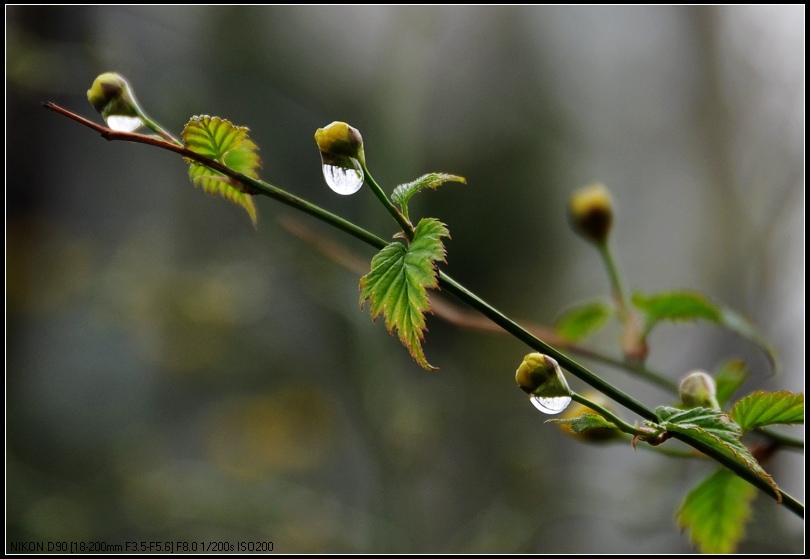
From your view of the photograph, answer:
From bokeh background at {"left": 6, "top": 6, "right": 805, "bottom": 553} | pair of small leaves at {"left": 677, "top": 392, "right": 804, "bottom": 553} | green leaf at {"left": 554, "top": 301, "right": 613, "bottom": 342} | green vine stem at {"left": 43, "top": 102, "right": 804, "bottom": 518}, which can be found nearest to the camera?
green vine stem at {"left": 43, "top": 102, "right": 804, "bottom": 518}

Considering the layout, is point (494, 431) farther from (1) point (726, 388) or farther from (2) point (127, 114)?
(2) point (127, 114)

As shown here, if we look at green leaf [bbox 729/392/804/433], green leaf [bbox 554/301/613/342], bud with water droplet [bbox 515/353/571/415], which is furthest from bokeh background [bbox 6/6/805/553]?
bud with water droplet [bbox 515/353/571/415]

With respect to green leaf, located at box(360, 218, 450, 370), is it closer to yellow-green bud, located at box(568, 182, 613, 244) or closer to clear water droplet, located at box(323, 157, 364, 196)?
clear water droplet, located at box(323, 157, 364, 196)

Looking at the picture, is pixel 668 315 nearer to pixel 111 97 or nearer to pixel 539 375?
pixel 539 375

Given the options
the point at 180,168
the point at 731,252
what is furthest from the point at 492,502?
the point at 180,168

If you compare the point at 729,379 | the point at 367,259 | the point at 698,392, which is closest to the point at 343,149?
the point at 698,392

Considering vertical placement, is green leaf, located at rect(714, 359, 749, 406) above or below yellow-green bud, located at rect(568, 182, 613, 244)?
below

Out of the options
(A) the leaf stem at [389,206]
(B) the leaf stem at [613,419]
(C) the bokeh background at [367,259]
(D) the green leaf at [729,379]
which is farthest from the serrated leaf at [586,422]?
(C) the bokeh background at [367,259]
